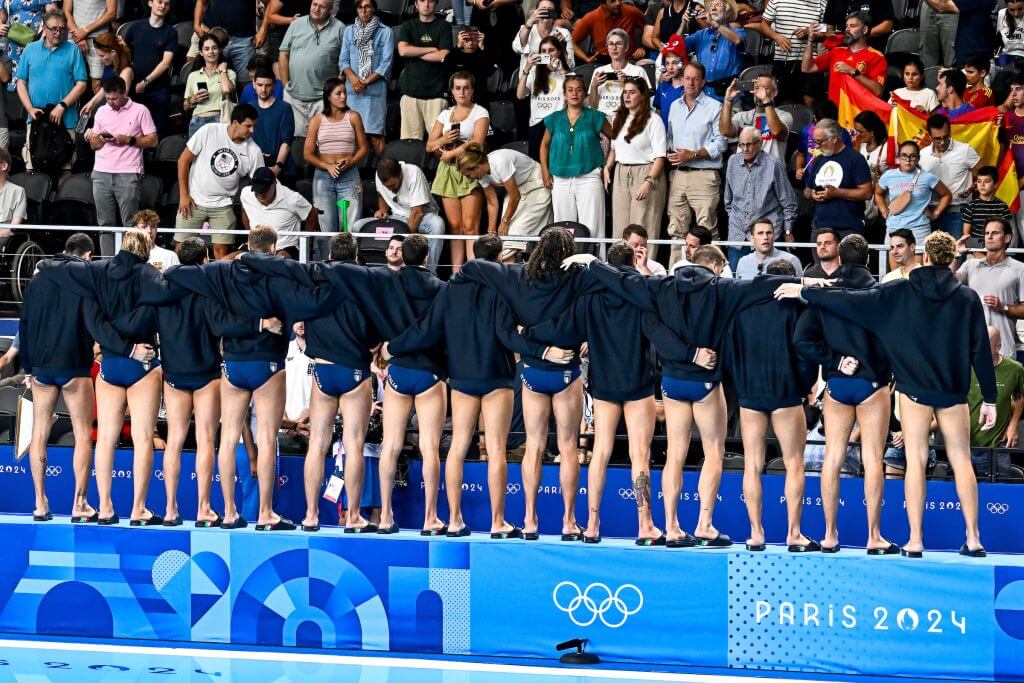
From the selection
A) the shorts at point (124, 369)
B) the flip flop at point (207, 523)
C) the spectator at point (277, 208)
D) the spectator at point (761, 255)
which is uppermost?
the spectator at point (277, 208)

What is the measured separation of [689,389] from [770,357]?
0.53 meters

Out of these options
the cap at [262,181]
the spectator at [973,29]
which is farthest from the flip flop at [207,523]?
the spectator at [973,29]

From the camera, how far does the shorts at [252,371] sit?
414 inches

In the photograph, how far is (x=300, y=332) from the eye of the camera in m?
10.6

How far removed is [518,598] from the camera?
995cm

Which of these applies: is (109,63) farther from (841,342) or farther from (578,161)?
(841,342)

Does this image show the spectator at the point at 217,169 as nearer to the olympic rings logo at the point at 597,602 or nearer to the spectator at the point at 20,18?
the spectator at the point at 20,18

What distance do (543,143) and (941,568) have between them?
594 cm

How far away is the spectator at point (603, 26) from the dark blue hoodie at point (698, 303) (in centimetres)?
581

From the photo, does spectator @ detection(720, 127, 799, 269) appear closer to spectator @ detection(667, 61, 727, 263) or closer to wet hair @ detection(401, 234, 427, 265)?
spectator @ detection(667, 61, 727, 263)

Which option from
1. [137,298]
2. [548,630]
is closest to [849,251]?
[548,630]

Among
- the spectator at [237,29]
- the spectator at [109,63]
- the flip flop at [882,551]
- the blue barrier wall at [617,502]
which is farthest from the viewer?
the spectator at [237,29]

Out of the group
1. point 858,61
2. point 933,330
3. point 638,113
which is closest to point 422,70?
point 638,113

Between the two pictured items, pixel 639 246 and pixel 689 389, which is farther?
pixel 639 246
